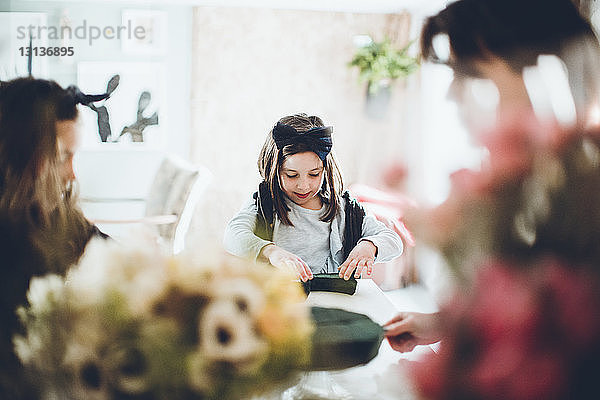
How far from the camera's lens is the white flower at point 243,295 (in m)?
0.39

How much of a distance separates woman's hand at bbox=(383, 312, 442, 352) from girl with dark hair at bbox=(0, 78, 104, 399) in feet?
0.97

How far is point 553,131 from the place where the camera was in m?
0.40

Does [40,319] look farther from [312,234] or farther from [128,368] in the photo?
[312,234]

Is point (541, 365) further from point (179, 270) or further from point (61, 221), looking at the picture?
point (61, 221)

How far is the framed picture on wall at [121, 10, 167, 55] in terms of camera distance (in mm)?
480

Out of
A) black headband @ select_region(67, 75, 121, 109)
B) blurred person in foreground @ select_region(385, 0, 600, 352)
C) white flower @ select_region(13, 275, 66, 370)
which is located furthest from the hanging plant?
white flower @ select_region(13, 275, 66, 370)

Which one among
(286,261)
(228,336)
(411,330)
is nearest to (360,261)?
(286,261)

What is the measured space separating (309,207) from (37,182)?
1.78ft

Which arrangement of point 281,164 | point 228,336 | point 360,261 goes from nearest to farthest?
1. point 228,336
2. point 360,261
3. point 281,164

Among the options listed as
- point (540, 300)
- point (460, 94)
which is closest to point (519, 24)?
point (460, 94)

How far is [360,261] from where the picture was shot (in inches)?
29.5

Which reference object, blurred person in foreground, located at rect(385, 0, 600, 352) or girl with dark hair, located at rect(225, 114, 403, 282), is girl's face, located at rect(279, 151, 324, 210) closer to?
girl with dark hair, located at rect(225, 114, 403, 282)

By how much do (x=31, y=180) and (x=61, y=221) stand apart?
0.05 meters

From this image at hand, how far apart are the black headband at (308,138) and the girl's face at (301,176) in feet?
0.07
